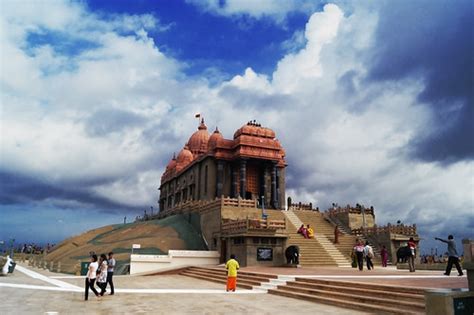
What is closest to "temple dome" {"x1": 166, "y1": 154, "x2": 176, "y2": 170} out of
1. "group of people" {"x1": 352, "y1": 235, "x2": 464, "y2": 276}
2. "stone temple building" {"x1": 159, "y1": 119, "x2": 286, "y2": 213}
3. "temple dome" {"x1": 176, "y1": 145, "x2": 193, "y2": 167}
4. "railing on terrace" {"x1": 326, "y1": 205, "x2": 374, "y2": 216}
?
"temple dome" {"x1": 176, "y1": 145, "x2": 193, "y2": 167}

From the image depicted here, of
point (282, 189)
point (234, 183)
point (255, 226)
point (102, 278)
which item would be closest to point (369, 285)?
point (102, 278)

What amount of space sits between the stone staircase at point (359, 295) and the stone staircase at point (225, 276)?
1.75 m

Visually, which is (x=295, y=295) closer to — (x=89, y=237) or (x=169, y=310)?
(x=169, y=310)

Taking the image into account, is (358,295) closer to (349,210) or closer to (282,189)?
(349,210)

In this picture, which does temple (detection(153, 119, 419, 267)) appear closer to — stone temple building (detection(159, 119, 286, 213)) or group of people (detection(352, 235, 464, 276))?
stone temple building (detection(159, 119, 286, 213))

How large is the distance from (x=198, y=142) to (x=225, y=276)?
129ft

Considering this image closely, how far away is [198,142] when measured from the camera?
60.0m

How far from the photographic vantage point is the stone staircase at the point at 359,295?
36.6ft

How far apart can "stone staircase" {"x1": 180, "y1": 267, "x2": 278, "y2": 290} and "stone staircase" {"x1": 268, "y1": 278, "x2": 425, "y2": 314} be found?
1.75 metres

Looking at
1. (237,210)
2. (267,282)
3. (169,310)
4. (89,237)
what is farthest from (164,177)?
(169,310)

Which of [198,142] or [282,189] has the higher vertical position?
[198,142]

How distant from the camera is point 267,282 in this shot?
18000mm

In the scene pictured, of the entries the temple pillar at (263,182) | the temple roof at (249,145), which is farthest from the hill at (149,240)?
the temple pillar at (263,182)

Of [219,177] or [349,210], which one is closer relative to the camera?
[349,210]
